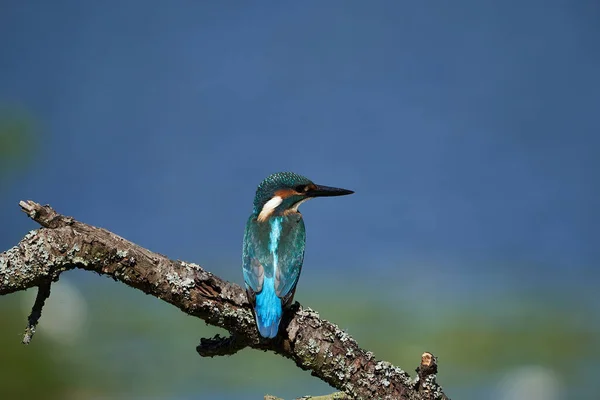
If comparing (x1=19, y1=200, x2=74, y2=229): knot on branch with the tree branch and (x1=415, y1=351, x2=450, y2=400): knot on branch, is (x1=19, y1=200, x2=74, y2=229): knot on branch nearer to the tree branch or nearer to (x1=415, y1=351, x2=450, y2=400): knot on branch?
the tree branch

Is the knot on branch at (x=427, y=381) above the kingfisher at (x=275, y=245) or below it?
below

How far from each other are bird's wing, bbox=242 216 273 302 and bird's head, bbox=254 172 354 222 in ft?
0.27

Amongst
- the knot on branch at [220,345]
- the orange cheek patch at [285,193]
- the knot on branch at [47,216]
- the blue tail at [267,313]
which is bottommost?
the knot on branch at [220,345]

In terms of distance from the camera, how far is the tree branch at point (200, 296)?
84.7 inches

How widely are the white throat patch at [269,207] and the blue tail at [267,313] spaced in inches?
17.4

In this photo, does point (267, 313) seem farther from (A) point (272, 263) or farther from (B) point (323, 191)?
(B) point (323, 191)

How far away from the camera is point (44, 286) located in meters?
2.23

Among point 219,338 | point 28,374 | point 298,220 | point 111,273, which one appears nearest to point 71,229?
point 111,273

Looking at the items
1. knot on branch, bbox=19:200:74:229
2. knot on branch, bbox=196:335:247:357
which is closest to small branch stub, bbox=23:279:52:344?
knot on branch, bbox=19:200:74:229

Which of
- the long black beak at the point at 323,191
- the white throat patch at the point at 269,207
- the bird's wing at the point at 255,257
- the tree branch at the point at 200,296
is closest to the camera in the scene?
the tree branch at the point at 200,296

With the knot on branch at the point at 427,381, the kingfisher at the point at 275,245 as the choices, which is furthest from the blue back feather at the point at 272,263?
the knot on branch at the point at 427,381

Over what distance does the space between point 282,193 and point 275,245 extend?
1.03ft

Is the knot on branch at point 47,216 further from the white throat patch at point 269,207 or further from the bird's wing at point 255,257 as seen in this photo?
the white throat patch at point 269,207

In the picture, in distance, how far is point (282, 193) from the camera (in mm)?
2889
